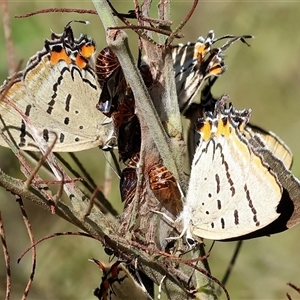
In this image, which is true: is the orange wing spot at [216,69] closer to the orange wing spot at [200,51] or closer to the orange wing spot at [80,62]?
the orange wing spot at [200,51]

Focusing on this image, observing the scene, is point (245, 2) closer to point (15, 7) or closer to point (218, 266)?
point (15, 7)

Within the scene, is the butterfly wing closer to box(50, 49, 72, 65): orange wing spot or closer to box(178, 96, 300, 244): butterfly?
box(178, 96, 300, 244): butterfly

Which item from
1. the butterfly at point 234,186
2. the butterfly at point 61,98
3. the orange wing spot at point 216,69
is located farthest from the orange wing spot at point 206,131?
the butterfly at point 61,98

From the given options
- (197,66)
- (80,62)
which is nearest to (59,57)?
(80,62)

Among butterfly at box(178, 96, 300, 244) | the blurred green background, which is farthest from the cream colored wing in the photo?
the blurred green background

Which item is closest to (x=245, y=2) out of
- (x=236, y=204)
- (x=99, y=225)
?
(x=236, y=204)
